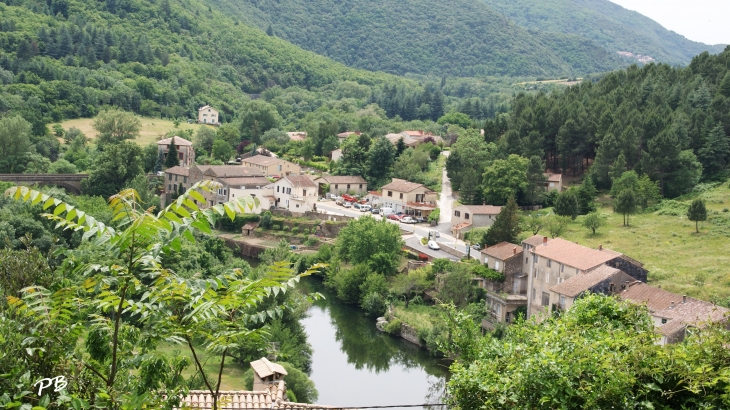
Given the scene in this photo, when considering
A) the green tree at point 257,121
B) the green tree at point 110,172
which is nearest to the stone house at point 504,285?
the green tree at point 110,172

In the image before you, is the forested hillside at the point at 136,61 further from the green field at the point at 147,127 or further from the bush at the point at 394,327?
the bush at the point at 394,327

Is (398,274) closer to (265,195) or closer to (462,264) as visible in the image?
(462,264)

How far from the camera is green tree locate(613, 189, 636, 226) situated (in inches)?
1706

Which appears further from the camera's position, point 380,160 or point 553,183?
point 380,160

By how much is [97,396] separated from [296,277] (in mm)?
1919

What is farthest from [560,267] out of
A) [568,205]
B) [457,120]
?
[457,120]

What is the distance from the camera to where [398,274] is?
41.9m

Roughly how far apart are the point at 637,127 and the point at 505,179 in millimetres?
9441

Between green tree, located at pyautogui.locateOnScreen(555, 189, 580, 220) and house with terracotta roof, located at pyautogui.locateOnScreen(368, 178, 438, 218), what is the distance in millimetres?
9858

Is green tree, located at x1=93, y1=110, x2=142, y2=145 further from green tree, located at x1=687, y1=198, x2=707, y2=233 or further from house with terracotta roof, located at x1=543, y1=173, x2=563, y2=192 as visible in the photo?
green tree, located at x1=687, y1=198, x2=707, y2=233

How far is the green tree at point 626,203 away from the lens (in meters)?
43.3

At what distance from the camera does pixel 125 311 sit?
6727 mm

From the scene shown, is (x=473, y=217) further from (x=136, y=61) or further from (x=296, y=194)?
(x=136, y=61)

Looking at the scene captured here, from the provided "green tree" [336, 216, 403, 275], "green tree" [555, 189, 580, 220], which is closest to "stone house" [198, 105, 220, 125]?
"green tree" [336, 216, 403, 275]
